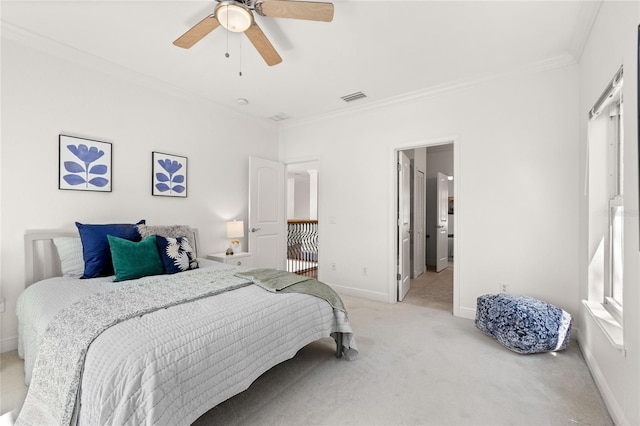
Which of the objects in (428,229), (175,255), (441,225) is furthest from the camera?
(428,229)

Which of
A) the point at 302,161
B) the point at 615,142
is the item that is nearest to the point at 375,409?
the point at 615,142

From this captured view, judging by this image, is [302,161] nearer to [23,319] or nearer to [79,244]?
[79,244]

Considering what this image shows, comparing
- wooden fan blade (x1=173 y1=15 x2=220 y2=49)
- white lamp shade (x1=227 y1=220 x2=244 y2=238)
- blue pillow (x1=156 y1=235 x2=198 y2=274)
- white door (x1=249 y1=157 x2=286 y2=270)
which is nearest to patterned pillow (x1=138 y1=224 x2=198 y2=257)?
blue pillow (x1=156 y1=235 x2=198 y2=274)

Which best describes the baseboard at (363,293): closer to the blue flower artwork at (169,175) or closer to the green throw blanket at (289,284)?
the green throw blanket at (289,284)

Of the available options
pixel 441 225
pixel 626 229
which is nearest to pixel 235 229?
pixel 626 229

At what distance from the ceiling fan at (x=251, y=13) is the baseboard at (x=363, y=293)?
3.27 metres

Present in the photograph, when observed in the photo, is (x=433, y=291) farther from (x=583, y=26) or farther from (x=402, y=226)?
(x=583, y=26)

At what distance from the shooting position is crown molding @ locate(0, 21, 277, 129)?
252 centimetres

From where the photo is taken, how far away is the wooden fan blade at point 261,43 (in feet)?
6.96

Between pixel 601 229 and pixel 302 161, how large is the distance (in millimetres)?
3723

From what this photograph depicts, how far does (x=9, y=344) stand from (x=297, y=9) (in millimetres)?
3546

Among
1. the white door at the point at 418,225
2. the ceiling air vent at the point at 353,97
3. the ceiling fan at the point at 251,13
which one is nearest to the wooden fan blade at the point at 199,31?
the ceiling fan at the point at 251,13

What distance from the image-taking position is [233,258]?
390 centimetres

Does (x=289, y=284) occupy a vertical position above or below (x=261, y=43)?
below
